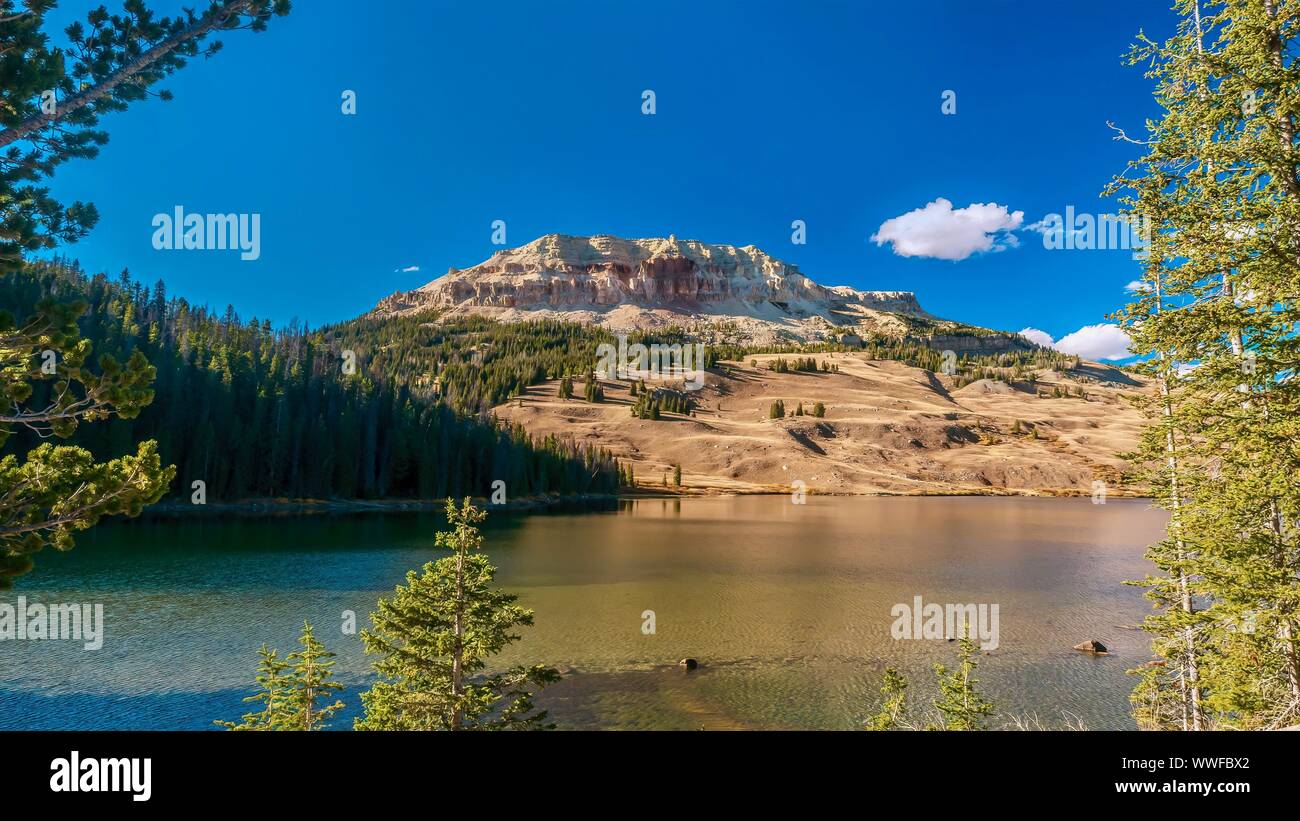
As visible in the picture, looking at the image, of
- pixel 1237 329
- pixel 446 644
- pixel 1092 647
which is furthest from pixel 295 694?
pixel 1092 647

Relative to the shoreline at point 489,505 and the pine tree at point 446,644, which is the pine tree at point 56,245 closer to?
the pine tree at point 446,644

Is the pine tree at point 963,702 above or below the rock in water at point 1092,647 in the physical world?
above

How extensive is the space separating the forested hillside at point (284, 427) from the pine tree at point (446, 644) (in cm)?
7804

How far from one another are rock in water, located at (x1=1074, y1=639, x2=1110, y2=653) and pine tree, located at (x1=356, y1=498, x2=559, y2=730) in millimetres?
28285

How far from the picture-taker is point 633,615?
3422 cm

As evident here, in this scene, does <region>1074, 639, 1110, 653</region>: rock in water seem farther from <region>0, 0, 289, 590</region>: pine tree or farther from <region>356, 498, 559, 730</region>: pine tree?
<region>0, 0, 289, 590</region>: pine tree

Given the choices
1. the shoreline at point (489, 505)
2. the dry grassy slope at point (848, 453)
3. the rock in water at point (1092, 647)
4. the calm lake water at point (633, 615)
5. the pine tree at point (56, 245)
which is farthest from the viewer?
the dry grassy slope at point (848, 453)

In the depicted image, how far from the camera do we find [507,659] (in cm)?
2569

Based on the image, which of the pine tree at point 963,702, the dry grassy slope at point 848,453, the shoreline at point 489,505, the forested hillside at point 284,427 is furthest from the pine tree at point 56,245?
the dry grassy slope at point 848,453

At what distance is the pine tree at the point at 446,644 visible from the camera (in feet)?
39.2

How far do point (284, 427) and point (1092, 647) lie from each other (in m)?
91.5

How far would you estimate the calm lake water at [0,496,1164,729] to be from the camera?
21.5m
